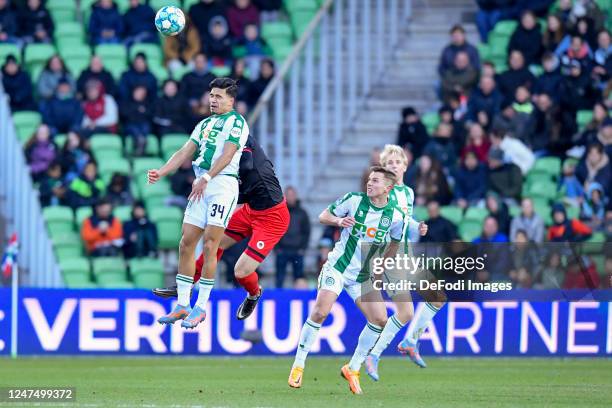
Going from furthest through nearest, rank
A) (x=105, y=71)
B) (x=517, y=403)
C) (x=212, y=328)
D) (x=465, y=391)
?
(x=105, y=71)
(x=212, y=328)
(x=465, y=391)
(x=517, y=403)

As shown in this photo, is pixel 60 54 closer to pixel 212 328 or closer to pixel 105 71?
pixel 105 71

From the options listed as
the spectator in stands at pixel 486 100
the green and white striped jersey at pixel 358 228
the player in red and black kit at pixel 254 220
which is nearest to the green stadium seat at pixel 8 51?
the spectator in stands at pixel 486 100

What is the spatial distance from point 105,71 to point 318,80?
325 centimetres

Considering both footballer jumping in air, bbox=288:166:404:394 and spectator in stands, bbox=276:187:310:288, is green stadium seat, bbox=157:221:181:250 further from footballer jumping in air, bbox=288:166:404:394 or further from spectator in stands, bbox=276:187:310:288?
footballer jumping in air, bbox=288:166:404:394

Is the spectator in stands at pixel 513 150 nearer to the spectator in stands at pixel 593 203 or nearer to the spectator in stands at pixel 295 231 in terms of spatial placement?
the spectator in stands at pixel 593 203

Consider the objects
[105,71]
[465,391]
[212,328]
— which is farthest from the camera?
[105,71]

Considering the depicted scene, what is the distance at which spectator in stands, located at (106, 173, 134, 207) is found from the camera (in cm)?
2075

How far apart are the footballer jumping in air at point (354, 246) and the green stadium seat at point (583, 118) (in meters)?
7.69

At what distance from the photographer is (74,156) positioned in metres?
21.1

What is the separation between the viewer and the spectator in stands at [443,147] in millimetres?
20859

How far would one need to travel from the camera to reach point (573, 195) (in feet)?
66.7

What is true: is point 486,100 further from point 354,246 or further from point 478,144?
point 354,246

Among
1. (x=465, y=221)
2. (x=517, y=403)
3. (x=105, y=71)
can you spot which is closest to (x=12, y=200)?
(x=105, y=71)

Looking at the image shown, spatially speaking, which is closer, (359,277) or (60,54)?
(359,277)
